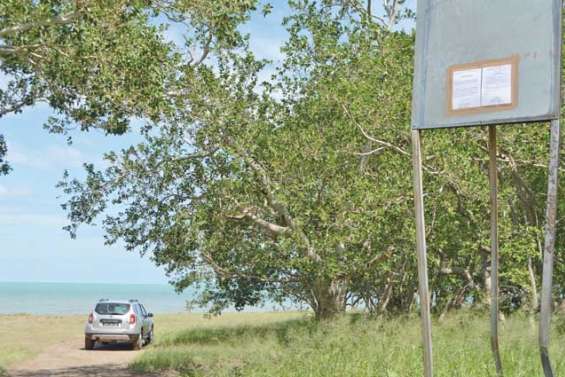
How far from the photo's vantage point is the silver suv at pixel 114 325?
23.4 m

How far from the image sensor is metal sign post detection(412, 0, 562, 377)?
630 cm

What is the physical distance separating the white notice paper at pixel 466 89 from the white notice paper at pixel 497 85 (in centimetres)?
6

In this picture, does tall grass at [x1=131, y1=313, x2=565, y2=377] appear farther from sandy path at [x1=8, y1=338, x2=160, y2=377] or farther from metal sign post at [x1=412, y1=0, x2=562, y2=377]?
metal sign post at [x1=412, y1=0, x2=562, y2=377]

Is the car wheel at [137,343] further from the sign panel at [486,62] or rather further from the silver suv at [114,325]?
the sign panel at [486,62]

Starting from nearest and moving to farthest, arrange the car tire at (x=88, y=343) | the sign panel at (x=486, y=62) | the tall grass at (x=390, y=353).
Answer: the sign panel at (x=486, y=62), the tall grass at (x=390, y=353), the car tire at (x=88, y=343)

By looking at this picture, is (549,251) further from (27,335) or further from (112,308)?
(27,335)

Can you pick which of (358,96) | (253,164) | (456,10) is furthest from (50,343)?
(456,10)

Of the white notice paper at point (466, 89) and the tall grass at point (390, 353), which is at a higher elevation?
the white notice paper at point (466, 89)

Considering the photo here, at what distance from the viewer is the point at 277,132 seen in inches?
722

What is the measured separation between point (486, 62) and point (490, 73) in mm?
120

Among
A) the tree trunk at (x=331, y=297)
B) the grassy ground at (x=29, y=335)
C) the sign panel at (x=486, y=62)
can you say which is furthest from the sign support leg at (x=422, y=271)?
the tree trunk at (x=331, y=297)

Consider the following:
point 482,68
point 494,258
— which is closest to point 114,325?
point 494,258

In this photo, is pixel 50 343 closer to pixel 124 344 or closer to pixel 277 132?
pixel 124 344

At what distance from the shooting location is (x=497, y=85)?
21.1ft
